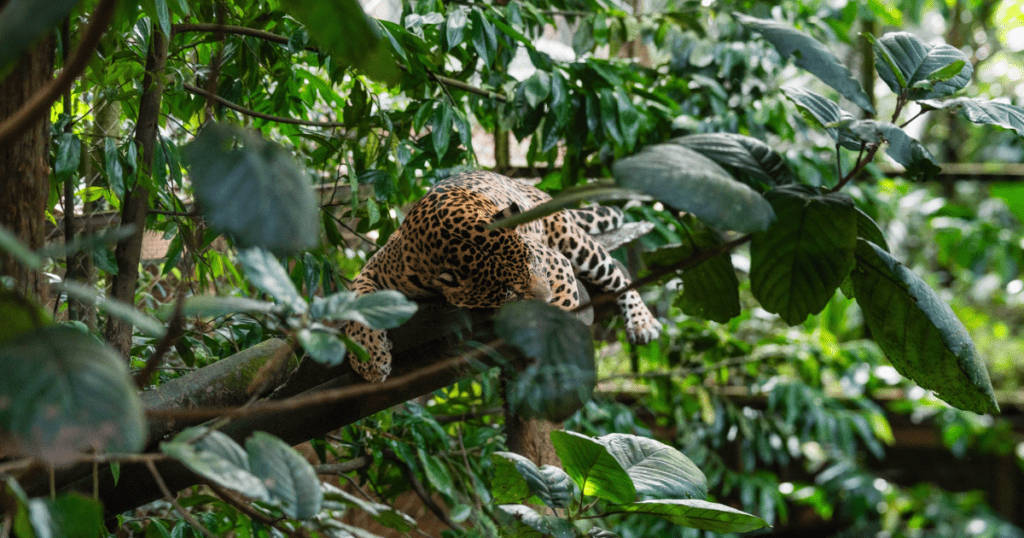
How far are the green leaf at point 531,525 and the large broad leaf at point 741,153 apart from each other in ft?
1.79

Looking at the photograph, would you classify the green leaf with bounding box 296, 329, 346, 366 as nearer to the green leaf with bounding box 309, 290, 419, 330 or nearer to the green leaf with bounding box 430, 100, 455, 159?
the green leaf with bounding box 309, 290, 419, 330

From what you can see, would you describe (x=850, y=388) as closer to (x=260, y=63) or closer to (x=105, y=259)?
(x=260, y=63)

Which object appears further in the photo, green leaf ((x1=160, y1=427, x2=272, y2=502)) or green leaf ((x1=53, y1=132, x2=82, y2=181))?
green leaf ((x1=53, y1=132, x2=82, y2=181))

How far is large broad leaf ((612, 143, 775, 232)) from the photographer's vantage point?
2.20 feet

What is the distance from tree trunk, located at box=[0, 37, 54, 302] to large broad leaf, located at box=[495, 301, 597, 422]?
1.96 ft

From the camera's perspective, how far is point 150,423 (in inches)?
57.5

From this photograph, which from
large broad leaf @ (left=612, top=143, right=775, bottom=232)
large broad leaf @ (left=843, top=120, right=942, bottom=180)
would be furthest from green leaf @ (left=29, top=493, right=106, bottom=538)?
large broad leaf @ (left=843, top=120, right=942, bottom=180)

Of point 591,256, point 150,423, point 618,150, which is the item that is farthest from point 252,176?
point 618,150

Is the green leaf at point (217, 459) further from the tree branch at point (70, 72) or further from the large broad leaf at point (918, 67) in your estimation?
the large broad leaf at point (918, 67)

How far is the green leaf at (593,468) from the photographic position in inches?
42.8

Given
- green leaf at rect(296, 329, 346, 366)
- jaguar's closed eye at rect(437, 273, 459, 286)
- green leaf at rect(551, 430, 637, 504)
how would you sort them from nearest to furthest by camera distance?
green leaf at rect(296, 329, 346, 366) < green leaf at rect(551, 430, 637, 504) < jaguar's closed eye at rect(437, 273, 459, 286)

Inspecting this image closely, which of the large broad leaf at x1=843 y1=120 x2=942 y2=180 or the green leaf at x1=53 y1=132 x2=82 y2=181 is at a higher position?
the green leaf at x1=53 y1=132 x2=82 y2=181

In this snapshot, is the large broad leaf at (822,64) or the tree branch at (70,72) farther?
the large broad leaf at (822,64)

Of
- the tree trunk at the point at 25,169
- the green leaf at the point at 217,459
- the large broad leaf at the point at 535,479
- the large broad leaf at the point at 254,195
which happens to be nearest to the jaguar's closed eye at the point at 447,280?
the large broad leaf at the point at 535,479
